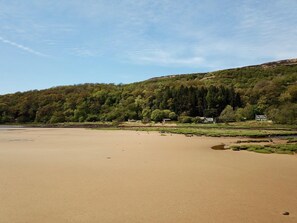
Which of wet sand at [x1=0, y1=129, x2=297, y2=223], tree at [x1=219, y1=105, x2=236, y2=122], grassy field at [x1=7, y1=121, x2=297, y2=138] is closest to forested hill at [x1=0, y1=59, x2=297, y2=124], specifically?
tree at [x1=219, y1=105, x2=236, y2=122]

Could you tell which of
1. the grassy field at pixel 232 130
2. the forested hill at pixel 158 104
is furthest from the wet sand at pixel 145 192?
the forested hill at pixel 158 104

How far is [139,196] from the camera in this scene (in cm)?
1054

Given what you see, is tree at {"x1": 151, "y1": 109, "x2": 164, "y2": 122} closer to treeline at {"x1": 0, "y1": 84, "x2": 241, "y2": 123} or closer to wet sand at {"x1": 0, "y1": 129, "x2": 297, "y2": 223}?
treeline at {"x1": 0, "y1": 84, "x2": 241, "y2": 123}

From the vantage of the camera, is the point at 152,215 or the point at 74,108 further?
the point at 74,108

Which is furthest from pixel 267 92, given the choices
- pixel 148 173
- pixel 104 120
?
pixel 148 173

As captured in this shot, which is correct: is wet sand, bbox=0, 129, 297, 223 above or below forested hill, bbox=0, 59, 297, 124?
below

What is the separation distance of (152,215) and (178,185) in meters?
3.84

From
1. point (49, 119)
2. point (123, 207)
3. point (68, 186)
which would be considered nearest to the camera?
point (123, 207)

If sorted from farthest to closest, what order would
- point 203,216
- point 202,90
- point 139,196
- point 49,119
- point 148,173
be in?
point 49,119, point 202,90, point 148,173, point 139,196, point 203,216

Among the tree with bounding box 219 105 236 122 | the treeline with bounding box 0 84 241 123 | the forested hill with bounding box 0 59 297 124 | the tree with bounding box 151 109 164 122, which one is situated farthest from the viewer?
the treeline with bounding box 0 84 241 123

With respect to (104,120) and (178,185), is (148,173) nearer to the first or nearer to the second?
(178,185)

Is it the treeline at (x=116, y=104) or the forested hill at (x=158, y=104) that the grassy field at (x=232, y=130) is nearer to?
the forested hill at (x=158, y=104)

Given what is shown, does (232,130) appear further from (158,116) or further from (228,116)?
(158,116)

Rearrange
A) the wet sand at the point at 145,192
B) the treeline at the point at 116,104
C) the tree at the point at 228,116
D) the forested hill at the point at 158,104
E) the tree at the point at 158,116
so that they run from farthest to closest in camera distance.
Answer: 1. the treeline at the point at 116,104
2. the tree at the point at 158,116
3. the forested hill at the point at 158,104
4. the tree at the point at 228,116
5. the wet sand at the point at 145,192
